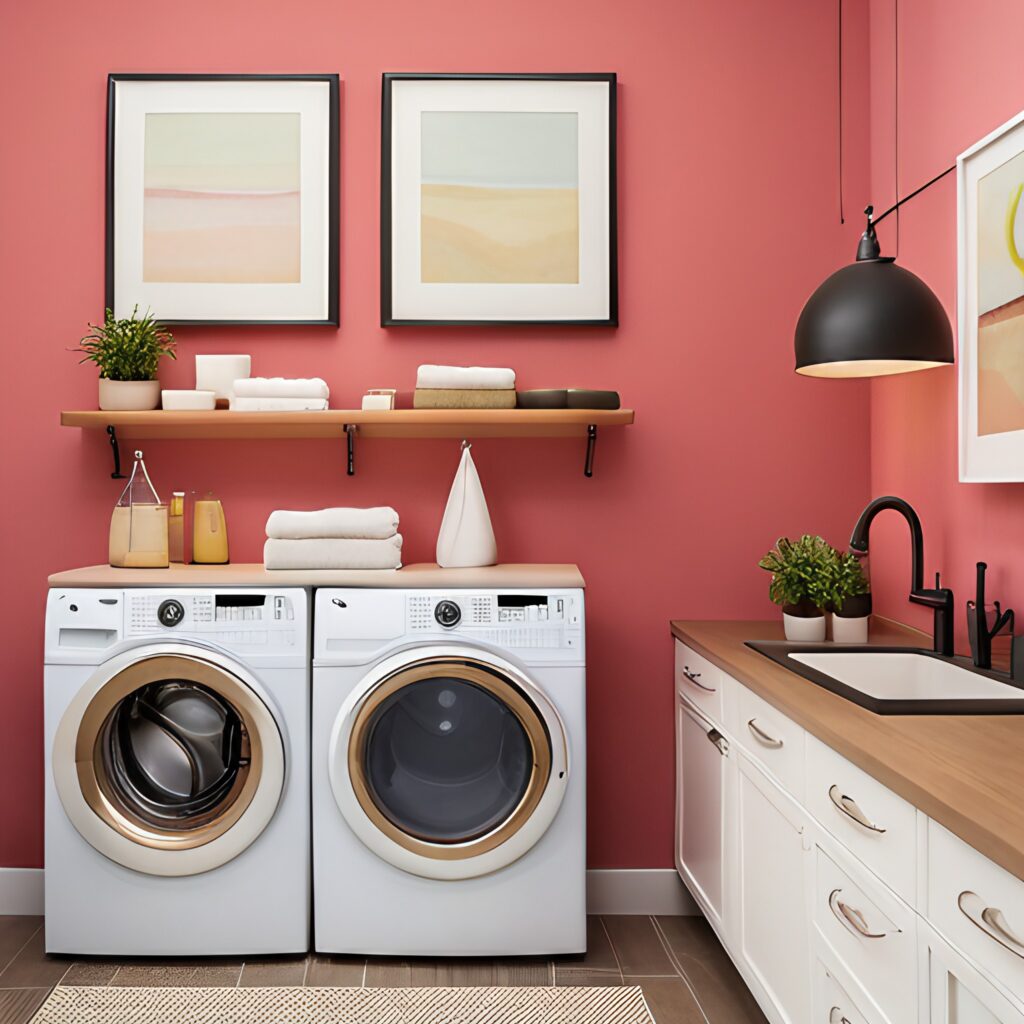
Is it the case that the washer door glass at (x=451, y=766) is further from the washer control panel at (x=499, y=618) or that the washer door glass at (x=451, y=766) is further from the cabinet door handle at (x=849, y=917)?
the cabinet door handle at (x=849, y=917)

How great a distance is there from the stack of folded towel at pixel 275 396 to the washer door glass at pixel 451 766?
2.76 ft

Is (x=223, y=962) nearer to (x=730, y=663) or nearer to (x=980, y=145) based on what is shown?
(x=730, y=663)

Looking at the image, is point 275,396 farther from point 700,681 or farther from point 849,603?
point 849,603

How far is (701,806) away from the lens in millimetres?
2533

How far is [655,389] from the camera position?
2.88m

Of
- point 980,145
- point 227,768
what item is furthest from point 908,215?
point 227,768

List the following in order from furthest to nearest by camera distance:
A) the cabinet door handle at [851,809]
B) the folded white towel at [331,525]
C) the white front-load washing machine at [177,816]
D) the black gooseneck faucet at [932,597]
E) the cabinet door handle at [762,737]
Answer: the folded white towel at [331,525] → the white front-load washing machine at [177,816] → the black gooseneck faucet at [932,597] → the cabinet door handle at [762,737] → the cabinet door handle at [851,809]

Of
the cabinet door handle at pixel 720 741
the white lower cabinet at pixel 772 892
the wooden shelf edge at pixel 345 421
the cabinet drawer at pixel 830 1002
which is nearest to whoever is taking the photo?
the cabinet drawer at pixel 830 1002

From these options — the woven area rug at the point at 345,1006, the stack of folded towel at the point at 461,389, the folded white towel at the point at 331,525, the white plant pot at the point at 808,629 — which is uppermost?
the stack of folded towel at the point at 461,389

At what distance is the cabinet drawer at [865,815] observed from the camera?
52.1 inches

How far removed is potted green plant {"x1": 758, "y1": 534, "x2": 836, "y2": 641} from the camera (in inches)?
96.8

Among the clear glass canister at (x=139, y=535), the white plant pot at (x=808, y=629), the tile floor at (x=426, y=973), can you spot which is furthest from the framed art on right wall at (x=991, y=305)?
the clear glass canister at (x=139, y=535)

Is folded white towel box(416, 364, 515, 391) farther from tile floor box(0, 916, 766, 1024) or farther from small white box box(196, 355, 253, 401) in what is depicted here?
tile floor box(0, 916, 766, 1024)

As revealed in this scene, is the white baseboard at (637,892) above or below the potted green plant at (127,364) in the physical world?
below
